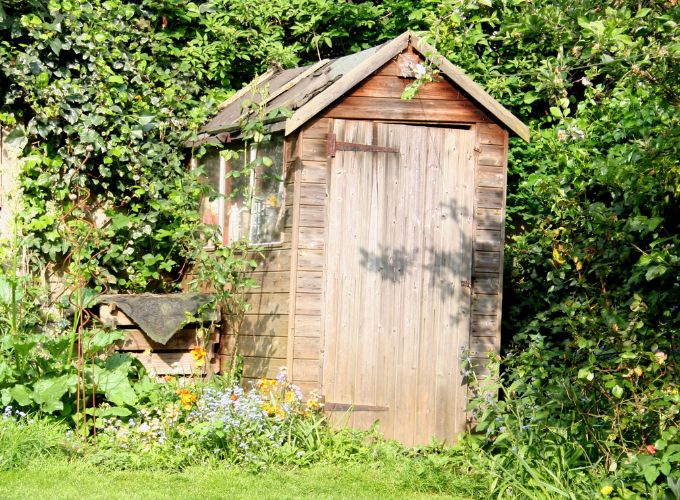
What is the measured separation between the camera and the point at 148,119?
8797 millimetres

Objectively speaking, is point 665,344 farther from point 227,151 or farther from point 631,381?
point 227,151

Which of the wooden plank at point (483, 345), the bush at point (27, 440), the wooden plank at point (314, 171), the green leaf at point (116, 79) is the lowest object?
the bush at point (27, 440)

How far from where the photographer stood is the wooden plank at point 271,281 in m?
7.50

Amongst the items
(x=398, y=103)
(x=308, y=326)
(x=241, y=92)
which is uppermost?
A: (x=241, y=92)

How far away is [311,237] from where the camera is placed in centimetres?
741

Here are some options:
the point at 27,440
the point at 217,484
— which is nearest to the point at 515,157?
the point at 217,484

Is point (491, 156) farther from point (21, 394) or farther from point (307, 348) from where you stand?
point (21, 394)

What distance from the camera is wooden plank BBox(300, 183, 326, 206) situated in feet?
24.3

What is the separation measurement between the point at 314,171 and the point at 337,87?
688 mm

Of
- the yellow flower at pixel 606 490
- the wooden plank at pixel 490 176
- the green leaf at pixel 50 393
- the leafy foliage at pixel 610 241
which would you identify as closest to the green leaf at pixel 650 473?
the leafy foliage at pixel 610 241

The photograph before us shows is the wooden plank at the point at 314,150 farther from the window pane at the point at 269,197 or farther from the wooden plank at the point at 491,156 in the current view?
the wooden plank at the point at 491,156

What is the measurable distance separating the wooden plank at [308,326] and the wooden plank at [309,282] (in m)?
0.21

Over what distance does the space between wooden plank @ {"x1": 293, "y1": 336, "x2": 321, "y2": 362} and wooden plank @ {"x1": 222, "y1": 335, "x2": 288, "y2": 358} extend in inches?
4.6

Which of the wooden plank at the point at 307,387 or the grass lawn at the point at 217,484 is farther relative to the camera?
the wooden plank at the point at 307,387
